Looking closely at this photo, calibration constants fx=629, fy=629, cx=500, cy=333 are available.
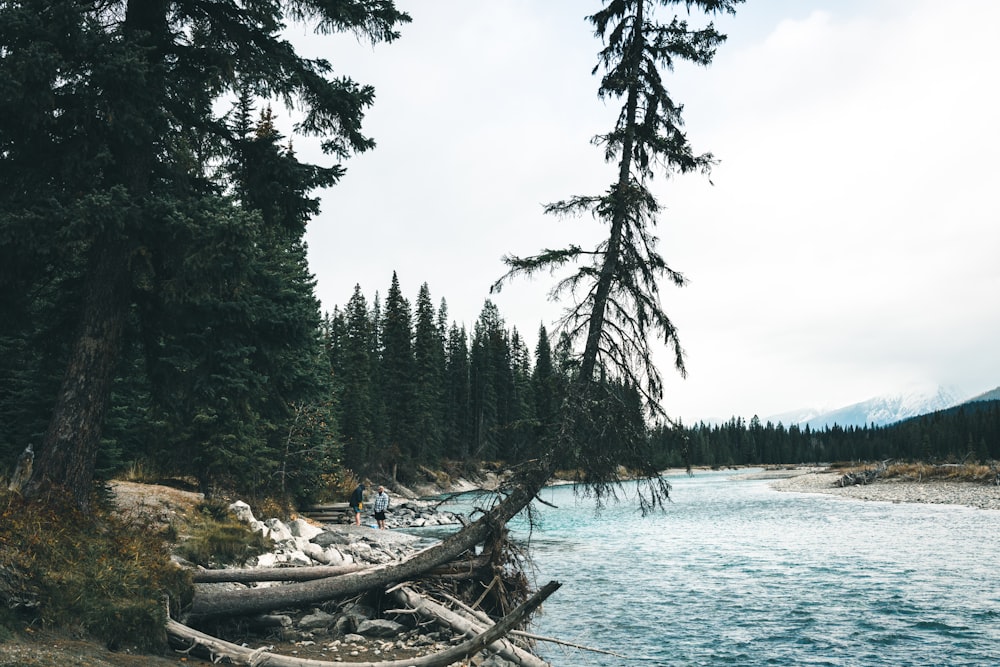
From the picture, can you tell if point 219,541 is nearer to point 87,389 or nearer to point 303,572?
point 303,572

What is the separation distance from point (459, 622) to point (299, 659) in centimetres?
338

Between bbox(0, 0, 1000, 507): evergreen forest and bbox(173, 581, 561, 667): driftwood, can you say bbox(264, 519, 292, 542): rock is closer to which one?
bbox(0, 0, 1000, 507): evergreen forest

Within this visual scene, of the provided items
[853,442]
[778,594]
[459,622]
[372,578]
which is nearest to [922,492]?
[778,594]

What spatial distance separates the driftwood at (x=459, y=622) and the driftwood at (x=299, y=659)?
4.88ft

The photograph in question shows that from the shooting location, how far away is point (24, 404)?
20719 mm

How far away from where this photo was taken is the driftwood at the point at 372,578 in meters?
10.0

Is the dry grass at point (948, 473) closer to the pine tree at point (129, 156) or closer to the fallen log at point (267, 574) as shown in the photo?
the fallen log at point (267, 574)

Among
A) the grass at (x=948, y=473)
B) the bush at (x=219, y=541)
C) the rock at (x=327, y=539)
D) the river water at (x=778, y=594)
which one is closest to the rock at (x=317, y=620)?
the bush at (x=219, y=541)

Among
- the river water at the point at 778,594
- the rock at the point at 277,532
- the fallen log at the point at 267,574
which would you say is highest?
the fallen log at the point at 267,574

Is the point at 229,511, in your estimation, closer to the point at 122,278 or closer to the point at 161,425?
the point at 161,425

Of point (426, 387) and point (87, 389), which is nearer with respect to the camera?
point (87, 389)

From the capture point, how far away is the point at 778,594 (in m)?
17.0

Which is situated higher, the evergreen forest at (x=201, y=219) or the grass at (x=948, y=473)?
the evergreen forest at (x=201, y=219)

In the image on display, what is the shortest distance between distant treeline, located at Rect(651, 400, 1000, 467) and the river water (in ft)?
13.5
